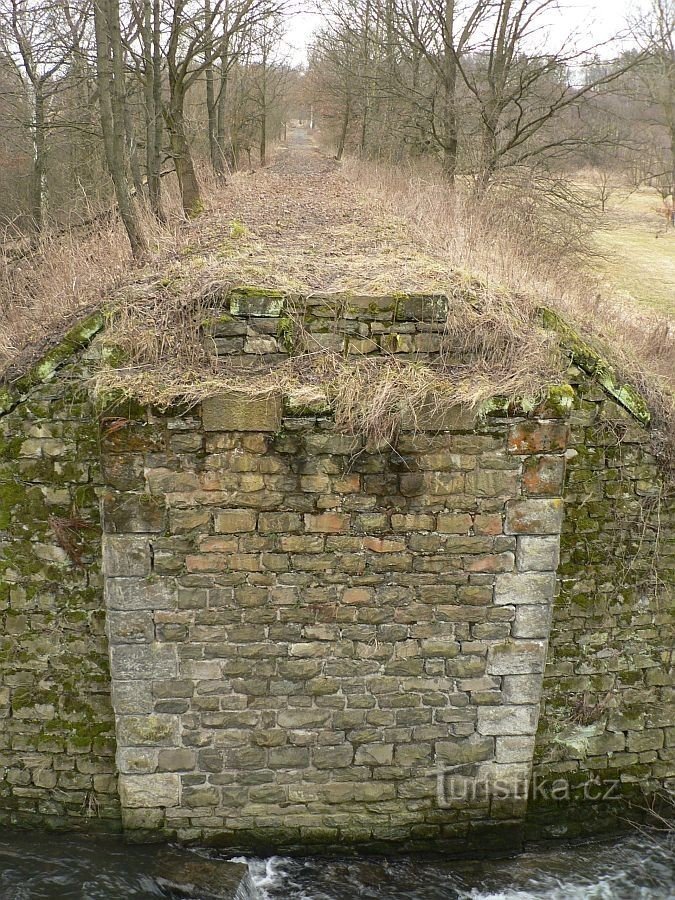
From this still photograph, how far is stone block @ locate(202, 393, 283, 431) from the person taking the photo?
14.4ft

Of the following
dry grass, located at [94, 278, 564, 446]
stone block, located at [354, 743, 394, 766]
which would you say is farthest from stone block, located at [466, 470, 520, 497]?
stone block, located at [354, 743, 394, 766]

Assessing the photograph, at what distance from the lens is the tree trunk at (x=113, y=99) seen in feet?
26.1

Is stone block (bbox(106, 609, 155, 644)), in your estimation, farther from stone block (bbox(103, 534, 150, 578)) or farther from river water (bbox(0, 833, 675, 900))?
river water (bbox(0, 833, 675, 900))

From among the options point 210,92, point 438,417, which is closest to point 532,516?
point 438,417

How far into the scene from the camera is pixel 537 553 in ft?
15.9

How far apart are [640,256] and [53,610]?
1855cm

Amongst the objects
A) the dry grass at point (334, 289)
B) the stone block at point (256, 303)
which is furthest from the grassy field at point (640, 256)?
the stone block at point (256, 303)

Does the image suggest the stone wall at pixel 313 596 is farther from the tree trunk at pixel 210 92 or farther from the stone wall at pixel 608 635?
the tree trunk at pixel 210 92

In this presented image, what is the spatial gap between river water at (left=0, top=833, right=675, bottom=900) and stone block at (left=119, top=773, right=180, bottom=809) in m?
0.41

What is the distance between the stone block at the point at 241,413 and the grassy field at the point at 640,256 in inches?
419

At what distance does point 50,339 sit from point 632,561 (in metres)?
5.03

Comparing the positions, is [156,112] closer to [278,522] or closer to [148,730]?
[278,522]

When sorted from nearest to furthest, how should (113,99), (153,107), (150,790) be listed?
1. (150,790)
2. (113,99)
3. (153,107)

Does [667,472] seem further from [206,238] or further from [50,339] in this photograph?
[206,238]
